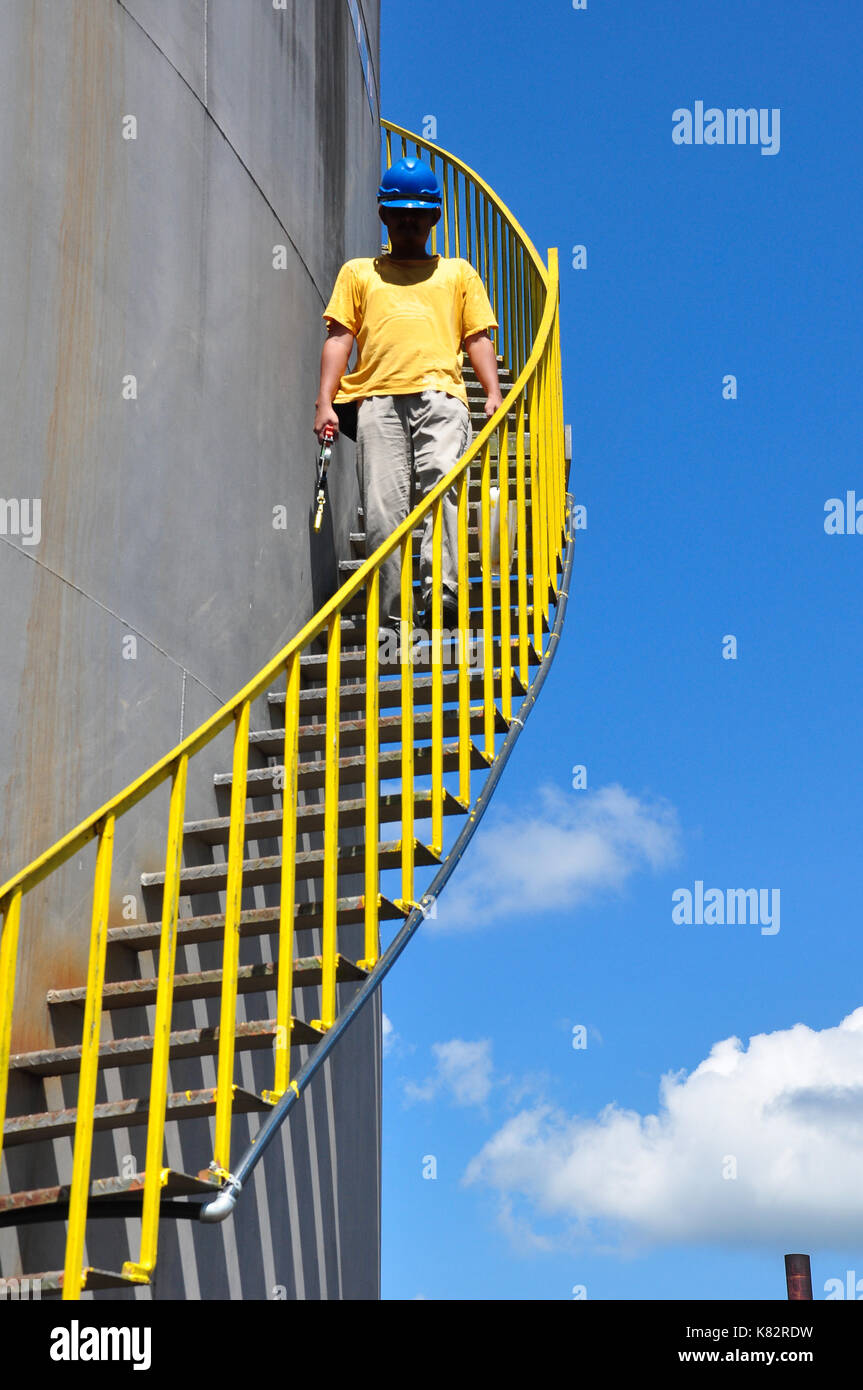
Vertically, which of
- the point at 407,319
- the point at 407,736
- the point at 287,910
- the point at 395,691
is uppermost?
the point at 407,319

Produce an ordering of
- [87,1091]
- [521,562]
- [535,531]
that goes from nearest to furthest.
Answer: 1. [87,1091]
2. [521,562]
3. [535,531]

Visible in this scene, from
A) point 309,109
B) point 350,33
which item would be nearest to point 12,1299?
point 309,109

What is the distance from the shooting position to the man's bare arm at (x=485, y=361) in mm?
7996

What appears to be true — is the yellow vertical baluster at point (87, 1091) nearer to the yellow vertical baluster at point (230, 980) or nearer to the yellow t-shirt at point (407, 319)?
the yellow vertical baluster at point (230, 980)

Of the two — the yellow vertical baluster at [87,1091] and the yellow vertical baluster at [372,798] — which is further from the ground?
the yellow vertical baluster at [372,798]

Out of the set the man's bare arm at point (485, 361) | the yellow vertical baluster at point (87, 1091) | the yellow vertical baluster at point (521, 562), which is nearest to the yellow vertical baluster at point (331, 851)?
the yellow vertical baluster at point (87, 1091)

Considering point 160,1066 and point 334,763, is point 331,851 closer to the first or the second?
point 334,763

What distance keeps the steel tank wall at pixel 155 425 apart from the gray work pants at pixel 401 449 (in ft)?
1.41

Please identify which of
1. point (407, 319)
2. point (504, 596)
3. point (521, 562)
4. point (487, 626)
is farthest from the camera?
point (407, 319)

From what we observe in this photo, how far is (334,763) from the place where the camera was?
5.66m

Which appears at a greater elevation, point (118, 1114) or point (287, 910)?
point (287, 910)

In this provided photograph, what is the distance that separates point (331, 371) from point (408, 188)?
3.07 ft

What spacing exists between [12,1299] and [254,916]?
61.6 inches

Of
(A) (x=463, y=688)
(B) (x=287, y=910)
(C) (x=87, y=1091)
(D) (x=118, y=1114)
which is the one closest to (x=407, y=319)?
(A) (x=463, y=688)
